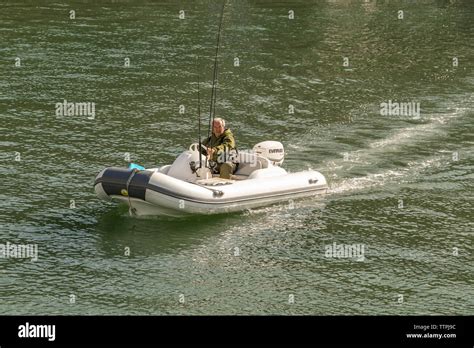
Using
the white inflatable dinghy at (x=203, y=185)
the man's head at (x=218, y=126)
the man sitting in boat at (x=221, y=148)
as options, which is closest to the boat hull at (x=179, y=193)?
the white inflatable dinghy at (x=203, y=185)

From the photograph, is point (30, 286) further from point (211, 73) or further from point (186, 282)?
point (211, 73)

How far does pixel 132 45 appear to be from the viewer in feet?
101

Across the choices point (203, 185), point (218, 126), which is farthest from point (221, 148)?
point (203, 185)

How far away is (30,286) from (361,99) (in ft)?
42.4

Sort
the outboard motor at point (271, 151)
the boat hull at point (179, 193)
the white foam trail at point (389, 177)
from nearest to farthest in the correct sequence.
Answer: the boat hull at point (179, 193)
the outboard motor at point (271, 151)
the white foam trail at point (389, 177)

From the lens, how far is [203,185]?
1825 cm

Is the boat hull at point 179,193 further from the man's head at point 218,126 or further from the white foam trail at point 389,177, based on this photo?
the white foam trail at point 389,177

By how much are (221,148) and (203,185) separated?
96 centimetres

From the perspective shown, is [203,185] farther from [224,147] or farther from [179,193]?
[224,147]

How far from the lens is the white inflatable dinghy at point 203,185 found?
17641 mm

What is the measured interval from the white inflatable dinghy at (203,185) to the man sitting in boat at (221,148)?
18cm

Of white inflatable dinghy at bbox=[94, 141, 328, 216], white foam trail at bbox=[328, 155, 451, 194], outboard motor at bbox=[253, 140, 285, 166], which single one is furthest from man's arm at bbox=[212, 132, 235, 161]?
white foam trail at bbox=[328, 155, 451, 194]

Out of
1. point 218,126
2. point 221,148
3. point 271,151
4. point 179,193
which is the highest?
point 218,126
